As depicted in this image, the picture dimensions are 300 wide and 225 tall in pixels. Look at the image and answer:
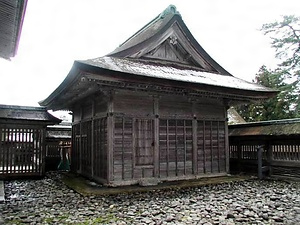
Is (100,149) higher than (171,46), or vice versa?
(171,46)

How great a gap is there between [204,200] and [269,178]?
15.9 ft

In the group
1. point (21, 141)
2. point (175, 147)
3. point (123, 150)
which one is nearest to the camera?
point (123, 150)

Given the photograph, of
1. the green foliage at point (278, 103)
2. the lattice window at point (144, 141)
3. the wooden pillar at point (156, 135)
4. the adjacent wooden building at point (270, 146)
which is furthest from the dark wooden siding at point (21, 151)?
the green foliage at point (278, 103)

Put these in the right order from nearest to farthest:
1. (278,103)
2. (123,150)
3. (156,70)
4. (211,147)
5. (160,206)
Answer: (160,206)
(123,150)
(156,70)
(211,147)
(278,103)

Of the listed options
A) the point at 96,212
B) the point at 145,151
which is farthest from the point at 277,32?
the point at 96,212

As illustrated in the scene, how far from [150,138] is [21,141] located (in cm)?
536

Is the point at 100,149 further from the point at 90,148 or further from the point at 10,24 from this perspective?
the point at 10,24

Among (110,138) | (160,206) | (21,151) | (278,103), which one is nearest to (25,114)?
(21,151)

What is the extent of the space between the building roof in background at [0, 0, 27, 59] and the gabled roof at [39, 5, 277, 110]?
1794mm

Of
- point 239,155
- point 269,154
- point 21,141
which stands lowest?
point 239,155

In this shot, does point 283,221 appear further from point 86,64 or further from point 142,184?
point 86,64

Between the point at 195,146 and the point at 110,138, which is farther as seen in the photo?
the point at 195,146

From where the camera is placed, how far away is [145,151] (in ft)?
28.8

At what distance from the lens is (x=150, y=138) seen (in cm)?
893
